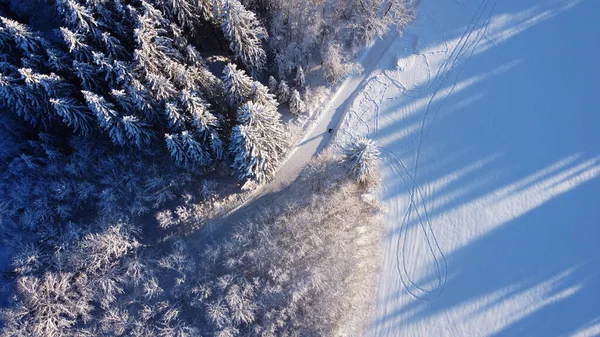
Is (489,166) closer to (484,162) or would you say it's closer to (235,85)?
(484,162)

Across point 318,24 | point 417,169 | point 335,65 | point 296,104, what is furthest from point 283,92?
point 417,169

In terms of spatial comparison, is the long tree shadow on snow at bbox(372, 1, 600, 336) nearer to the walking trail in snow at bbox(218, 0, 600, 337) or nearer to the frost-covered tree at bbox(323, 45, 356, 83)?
the walking trail in snow at bbox(218, 0, 600, 337)

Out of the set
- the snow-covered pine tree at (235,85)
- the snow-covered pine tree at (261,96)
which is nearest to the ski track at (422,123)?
the snow-covered pine tree at (261,96)

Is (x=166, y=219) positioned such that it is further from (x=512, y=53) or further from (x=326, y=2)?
(x=512, y=53)

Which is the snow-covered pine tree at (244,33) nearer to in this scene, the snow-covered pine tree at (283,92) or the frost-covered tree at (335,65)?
the snow-covered pine tree at (283,92)

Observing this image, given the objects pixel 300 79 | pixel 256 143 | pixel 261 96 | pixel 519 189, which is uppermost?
pixel 261 96

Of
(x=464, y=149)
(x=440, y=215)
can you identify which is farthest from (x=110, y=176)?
(x=464, y=149)

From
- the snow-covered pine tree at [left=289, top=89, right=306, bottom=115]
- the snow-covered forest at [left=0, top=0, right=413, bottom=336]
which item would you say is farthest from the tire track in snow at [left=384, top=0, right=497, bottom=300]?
the snow-covered pine tree at [left=289, top=89, right=306, bottom=115]
